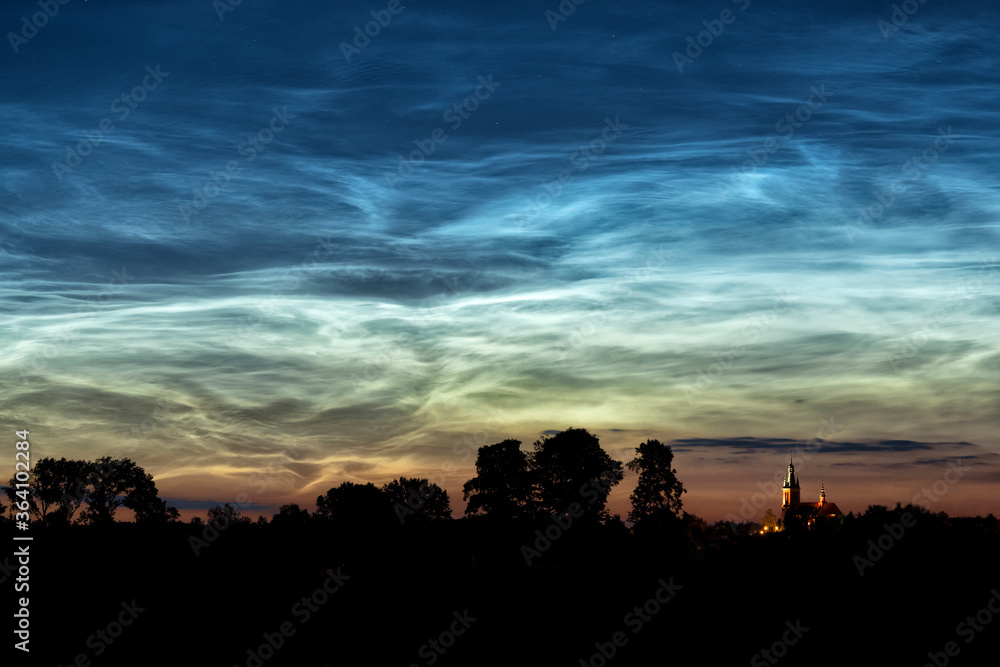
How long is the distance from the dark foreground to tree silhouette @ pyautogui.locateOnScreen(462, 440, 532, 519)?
43.6 meters

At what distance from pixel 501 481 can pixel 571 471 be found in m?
10.0

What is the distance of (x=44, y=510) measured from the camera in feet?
378

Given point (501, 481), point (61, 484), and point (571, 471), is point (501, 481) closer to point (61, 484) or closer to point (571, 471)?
point (571, 471)

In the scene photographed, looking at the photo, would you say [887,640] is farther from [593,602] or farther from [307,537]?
[307,537]

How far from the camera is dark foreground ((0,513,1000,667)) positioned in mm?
62594

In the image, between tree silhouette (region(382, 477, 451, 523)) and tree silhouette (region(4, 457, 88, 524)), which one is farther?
tree silhouette (region(382, 477, 451, 523))

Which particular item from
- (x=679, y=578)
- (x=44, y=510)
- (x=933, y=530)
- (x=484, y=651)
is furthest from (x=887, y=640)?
(x=44, y=510)

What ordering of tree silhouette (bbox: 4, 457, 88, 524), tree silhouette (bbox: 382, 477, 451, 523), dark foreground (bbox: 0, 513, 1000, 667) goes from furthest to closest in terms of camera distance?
tree silhouette (bbox: 382, 477, 451, 523), tree silhouette (bbox: 4, 457, 88, 524), dark foreground (bbox: 0, 513, 1000, 667)

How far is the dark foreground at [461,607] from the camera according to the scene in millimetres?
62594

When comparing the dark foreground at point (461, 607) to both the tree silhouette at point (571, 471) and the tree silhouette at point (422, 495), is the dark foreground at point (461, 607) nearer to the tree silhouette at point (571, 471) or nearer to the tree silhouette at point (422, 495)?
the tree silhouette at point (571, 471)

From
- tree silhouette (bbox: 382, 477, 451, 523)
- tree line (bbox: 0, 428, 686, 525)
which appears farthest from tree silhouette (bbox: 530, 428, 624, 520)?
tree silhouette (bbox: 382, 477, 451, 523)

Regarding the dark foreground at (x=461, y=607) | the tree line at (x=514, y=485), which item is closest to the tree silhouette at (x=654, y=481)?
the tree line at (x=514, y=485)

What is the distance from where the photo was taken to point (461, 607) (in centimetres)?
7281

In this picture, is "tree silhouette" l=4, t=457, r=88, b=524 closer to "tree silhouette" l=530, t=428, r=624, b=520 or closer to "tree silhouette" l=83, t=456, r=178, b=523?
"tree silhouette" l=83, t=456, r=178, b=523
